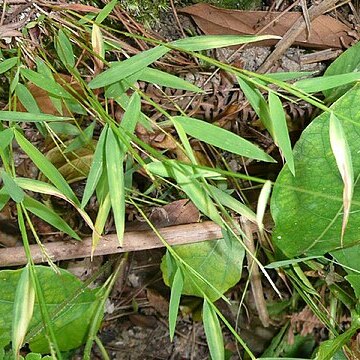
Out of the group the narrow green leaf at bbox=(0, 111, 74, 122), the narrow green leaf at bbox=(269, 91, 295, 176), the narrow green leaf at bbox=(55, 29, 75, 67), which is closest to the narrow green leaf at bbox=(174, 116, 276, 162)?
the narrow green leaf at bbox=(269, 91, 295, 176)

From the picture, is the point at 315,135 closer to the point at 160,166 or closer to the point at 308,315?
the point at 160,166

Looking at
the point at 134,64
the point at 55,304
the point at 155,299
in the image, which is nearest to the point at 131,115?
the point at 134,64

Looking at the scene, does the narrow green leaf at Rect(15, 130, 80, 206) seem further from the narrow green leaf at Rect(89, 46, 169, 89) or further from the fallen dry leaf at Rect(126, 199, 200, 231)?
the fallen dry leaf at Rect(126, 199, 200, 231)

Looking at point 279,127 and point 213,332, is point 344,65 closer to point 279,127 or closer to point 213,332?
point 279,127

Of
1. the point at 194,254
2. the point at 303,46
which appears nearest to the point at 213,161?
the point at 194,254

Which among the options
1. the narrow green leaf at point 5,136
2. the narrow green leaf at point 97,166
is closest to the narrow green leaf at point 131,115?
the narrow green leaf at point 97,166

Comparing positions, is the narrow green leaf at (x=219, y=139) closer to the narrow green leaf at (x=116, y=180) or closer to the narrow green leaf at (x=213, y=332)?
the narrow green leaf at (x=116, y=180)
